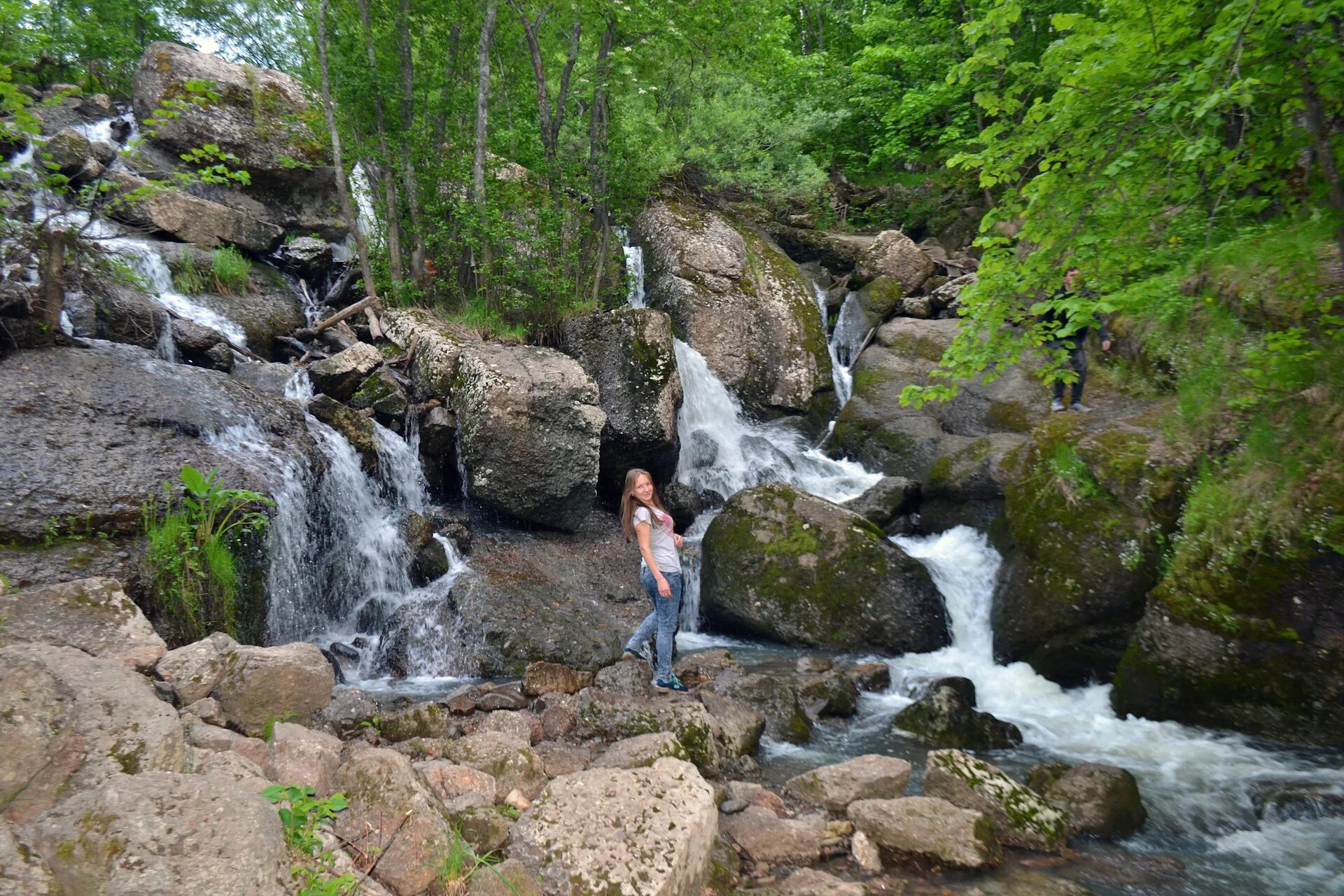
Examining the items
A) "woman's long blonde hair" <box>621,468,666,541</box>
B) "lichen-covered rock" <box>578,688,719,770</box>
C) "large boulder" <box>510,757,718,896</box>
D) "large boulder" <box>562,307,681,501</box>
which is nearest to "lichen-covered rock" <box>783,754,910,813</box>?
"lichen-covered rock" <box>578,688,719,770</box>

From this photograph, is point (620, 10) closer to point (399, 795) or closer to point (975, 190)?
point (975, 190)

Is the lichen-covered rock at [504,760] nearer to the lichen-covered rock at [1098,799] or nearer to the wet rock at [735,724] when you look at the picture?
the wet rock at [735,724]

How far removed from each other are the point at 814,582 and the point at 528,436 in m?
4.45

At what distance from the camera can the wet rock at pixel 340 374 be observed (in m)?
11.0

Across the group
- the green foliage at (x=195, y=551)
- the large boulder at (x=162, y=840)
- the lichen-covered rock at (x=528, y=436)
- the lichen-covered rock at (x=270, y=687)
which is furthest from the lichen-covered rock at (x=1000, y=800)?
the lichen-covered rock at (x=528, y=436)

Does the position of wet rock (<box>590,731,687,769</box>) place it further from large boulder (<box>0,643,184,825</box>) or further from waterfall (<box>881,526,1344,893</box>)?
waterfall (<box>881,526,1344,893</box>)

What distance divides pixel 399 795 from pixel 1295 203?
312 inches

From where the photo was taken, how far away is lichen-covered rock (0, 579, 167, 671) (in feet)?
15.4

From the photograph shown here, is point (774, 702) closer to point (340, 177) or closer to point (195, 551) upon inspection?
point (195, 551)

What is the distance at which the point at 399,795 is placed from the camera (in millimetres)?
3707

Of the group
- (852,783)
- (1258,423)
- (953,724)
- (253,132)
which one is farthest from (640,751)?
(253,132)

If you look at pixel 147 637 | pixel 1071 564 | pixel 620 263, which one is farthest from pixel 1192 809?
pixel 620 263

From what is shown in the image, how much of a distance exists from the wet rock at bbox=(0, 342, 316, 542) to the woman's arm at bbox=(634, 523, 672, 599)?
4.20 m

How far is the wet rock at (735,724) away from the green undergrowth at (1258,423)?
3.86m
